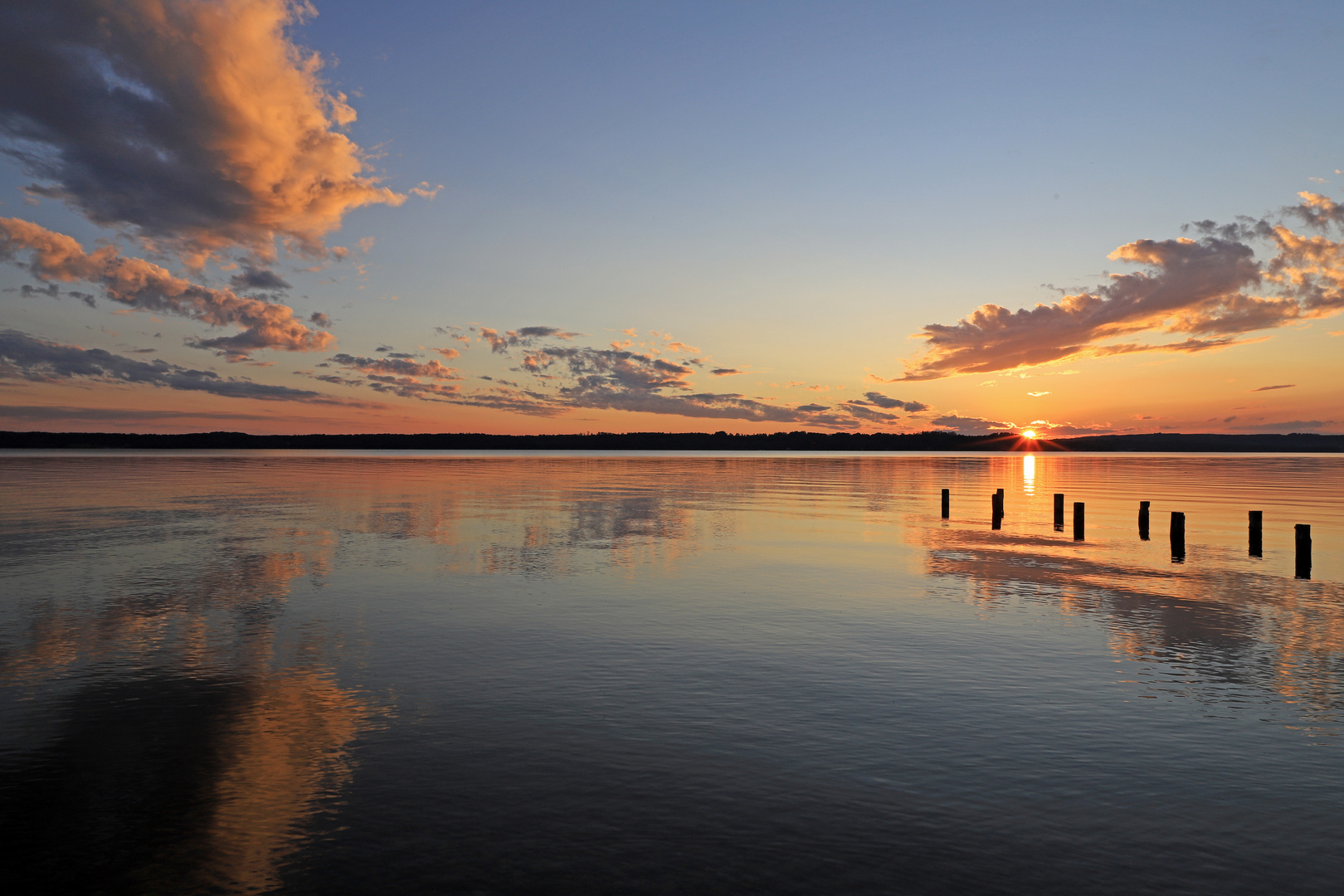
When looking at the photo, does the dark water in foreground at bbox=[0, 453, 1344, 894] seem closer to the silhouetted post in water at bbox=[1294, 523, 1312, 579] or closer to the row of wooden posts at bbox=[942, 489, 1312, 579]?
the silhouetted post in water at bbox=[1294, 523, 1312, 579]

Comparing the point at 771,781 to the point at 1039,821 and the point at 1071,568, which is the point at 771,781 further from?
the point at 1071,568

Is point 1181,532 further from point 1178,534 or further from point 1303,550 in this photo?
point 1303,550

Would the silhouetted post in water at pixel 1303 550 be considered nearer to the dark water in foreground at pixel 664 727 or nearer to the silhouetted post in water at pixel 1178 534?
the dark water in foreground at pixel 664 727

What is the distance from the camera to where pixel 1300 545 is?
23.1 meters

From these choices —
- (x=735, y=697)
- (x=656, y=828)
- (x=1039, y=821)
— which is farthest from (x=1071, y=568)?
(x=656, y=828)

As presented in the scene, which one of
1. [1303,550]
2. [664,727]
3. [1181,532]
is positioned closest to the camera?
[664,727]

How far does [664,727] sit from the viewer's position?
9.86 metres

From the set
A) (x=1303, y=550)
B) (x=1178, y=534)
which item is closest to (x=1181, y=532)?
(x=1178, y=534)

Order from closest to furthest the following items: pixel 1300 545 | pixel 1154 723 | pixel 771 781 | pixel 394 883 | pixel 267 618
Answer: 1. pixel 394 883
2. pixel 771 781
3. pixel 1154 723
4. pixel 267 618
5. pixel 1300 545

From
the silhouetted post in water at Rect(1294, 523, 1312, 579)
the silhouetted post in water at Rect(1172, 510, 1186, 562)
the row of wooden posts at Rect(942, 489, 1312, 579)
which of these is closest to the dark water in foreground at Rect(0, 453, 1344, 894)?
the silhouetted post in water at Rect(1294, 523, 1312, 579)

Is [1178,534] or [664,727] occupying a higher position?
[1178,534]

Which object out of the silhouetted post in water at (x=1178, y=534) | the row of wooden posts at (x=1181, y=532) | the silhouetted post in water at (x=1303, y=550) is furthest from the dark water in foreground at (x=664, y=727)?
the silhouetted post in water at (x=1178, y=534)

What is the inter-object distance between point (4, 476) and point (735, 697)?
3432 inches

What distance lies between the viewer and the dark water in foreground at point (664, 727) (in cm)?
663
